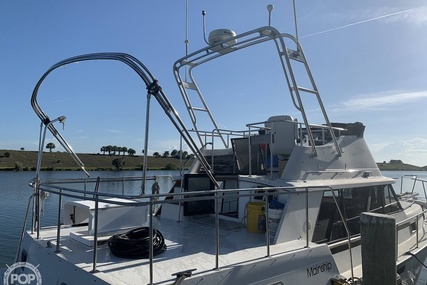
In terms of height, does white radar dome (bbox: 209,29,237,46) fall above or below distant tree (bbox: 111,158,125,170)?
above

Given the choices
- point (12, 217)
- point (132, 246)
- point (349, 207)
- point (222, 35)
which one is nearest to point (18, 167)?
point (12, 217)

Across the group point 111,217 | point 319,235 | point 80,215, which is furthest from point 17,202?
point 319,235

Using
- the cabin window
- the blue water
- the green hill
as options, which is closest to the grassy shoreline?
the green hill

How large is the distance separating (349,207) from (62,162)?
45.0 metres

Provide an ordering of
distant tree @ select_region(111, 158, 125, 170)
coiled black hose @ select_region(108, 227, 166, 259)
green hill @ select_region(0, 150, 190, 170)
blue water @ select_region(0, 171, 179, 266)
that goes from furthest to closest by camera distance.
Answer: distant tree @ select_region(111, 158, 125, 170) → green hill @ select_region(0, 150, 190, 170) → blue water @ select_region(0, 171, 179, 266) → coiled black hose @ select_region(108, 227, 166, 259)

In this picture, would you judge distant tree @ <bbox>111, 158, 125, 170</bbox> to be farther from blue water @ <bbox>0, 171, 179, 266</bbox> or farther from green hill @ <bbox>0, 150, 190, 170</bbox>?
blue water @ <bbox>0, 171, 179, 266</bbox>

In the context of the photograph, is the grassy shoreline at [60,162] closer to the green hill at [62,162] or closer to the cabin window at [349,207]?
the green hill at [62,162]

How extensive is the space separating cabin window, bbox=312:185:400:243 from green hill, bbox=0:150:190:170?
3527cm

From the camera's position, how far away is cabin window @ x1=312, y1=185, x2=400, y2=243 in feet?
17.3

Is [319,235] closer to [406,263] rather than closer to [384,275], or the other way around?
[384,275]

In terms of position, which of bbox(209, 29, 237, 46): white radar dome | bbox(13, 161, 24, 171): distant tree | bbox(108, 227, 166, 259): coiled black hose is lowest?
bbox(108, 227, 166, 259): coiled black hose

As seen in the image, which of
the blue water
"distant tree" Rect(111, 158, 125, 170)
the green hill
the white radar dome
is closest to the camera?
the white radar dome

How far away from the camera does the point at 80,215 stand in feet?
19.2

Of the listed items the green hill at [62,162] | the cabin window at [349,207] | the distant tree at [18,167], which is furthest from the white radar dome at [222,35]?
the distant tree at [18,167]
